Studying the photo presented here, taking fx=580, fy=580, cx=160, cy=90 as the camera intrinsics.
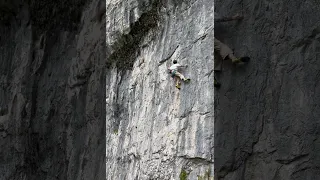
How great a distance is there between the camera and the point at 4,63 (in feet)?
14.0

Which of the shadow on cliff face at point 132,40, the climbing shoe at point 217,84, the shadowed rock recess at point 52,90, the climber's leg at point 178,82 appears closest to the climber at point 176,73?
the climber's leg at point 178,82

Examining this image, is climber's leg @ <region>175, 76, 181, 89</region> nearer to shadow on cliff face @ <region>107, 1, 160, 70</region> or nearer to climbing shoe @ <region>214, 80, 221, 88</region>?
climbing shoe @ <region>214, 80, 221, 88</region>

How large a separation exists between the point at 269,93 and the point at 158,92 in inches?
17.0

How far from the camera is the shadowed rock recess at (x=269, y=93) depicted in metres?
1.95

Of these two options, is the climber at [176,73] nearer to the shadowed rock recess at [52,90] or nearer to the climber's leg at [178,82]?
the climber's leg at [178,82]

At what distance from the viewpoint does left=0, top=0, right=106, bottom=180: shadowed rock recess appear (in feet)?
10.7

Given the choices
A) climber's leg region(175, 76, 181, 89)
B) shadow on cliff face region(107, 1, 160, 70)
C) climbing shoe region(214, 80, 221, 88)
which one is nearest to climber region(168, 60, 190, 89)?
climber's leg region(175, 76, 181, 89)

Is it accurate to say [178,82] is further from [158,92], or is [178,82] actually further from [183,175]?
[183,175]

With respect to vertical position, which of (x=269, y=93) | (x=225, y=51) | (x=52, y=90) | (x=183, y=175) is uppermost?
(x=52, y=90)

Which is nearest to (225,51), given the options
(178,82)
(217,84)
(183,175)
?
(217,84)

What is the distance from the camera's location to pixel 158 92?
2.19 metres

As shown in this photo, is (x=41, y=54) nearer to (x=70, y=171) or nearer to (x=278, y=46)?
(x=70, y=171)

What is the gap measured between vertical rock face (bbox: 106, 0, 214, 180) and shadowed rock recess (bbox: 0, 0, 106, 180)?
78 centimetres

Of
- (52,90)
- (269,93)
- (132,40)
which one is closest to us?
(269,93)
